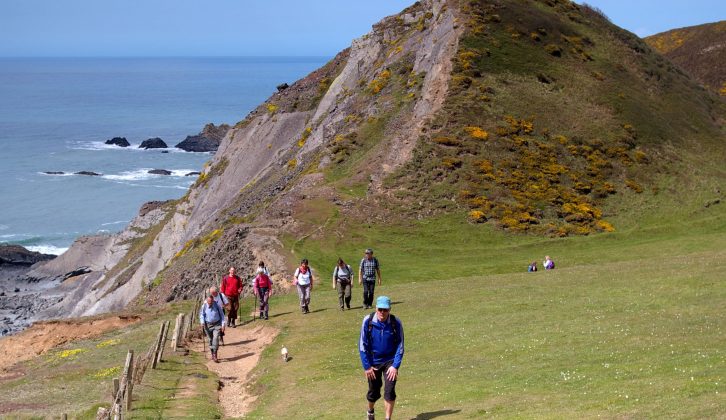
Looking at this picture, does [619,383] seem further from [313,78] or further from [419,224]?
[313,78]

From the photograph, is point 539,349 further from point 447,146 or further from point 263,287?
point 447,146

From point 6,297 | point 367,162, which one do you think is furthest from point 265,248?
point 6,297

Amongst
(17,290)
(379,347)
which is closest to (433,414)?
(379,347)

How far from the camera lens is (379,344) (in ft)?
60.0

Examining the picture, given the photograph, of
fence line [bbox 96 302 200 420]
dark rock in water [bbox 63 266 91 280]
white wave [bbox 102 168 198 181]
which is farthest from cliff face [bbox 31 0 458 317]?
white wave [bbox 102 168 198 181]

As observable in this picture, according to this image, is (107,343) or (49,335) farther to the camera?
(49,335)

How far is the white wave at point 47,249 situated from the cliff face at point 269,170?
9.76 m

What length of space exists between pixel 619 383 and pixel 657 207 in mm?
50137

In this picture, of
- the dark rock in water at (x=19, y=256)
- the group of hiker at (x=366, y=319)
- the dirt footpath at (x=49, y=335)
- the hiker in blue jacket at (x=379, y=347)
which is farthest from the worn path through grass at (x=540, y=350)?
the dark rock in water at (x=19, y=256)

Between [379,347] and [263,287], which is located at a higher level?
[379,347]

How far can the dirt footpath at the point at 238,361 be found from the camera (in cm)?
2591

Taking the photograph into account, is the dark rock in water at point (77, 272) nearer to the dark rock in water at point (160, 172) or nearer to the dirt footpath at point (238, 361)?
Answer: the dirt footpath at point (238, 361)

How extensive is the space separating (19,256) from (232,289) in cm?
9455

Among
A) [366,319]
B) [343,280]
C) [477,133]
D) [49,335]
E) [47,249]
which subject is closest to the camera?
A: [366,319]
